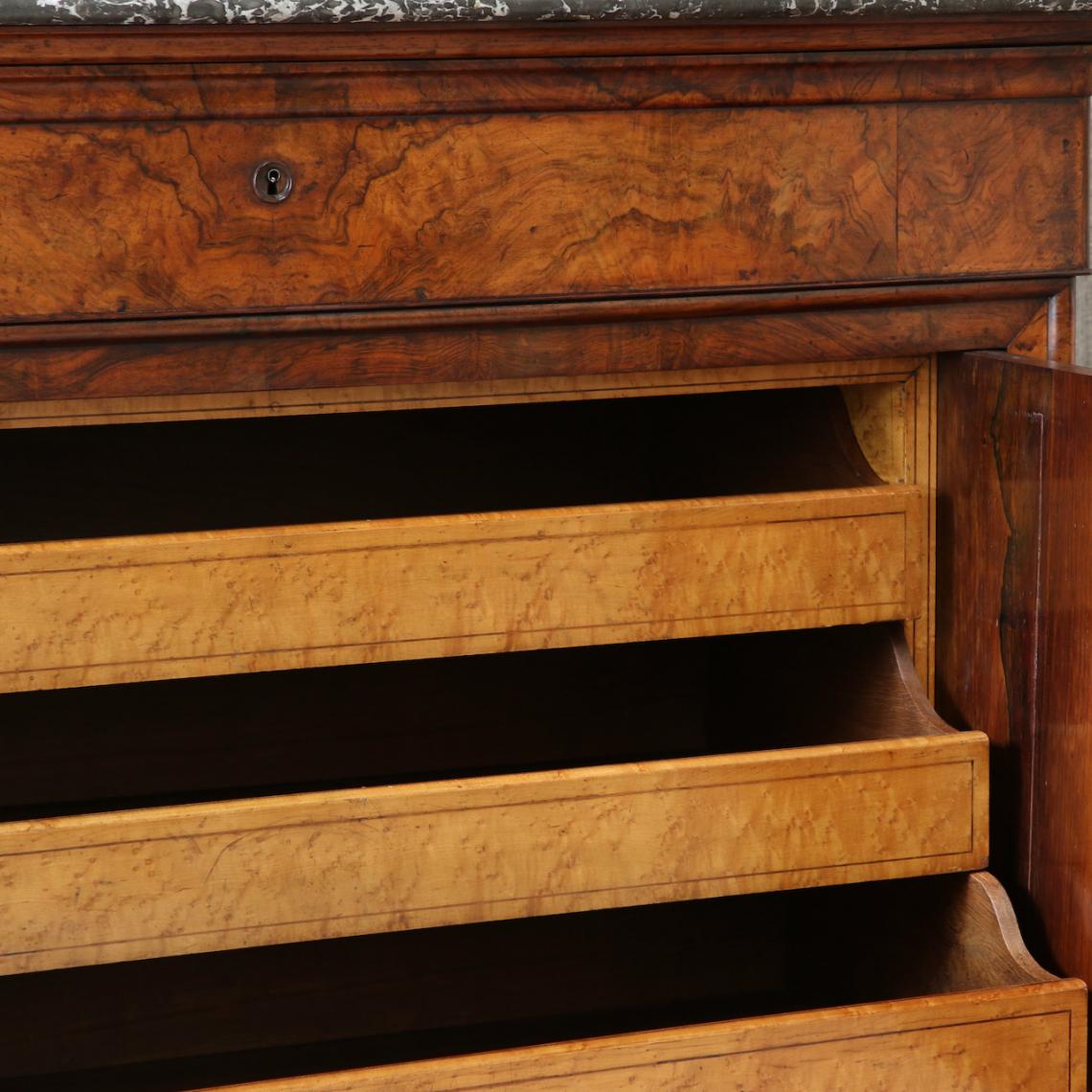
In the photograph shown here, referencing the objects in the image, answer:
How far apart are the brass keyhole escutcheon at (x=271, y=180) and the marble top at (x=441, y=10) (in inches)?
2.8

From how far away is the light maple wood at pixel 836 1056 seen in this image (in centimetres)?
70

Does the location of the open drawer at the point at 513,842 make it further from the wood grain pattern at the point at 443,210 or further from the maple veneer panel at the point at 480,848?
the wood grain pattern at the point at 443,210

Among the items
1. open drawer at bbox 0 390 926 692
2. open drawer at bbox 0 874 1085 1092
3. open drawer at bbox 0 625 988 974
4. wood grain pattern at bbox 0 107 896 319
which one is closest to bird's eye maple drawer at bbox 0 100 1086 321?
wood grain pattern at bbox 0 107 896 319

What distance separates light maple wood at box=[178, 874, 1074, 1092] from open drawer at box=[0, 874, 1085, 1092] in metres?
0.04

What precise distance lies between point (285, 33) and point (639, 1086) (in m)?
0.57

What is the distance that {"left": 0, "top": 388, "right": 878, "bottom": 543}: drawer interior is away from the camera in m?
1.10

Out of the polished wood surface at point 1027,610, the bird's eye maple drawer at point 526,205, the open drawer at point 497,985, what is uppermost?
the bird's eye maple drawer at point 526,205

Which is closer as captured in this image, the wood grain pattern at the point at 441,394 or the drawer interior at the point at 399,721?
the wood grain pattern at the point at 441,394

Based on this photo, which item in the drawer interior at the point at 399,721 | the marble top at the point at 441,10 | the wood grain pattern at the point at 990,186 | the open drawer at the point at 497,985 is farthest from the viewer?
the drawer interior at the point at 399,721

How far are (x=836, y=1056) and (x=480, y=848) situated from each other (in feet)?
0.71

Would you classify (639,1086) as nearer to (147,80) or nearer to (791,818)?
(791,818)

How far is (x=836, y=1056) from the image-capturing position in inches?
28.8

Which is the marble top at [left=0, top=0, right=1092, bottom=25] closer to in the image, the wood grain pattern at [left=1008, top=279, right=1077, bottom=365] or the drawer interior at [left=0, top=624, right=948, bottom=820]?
the wood grain pattern at [left=1008, top=279, right=1077, bottom=365]

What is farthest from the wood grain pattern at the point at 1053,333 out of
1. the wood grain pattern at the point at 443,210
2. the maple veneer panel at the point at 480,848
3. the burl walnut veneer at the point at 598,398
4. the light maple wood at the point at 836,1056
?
the light maple wood at the point at 836,1056
